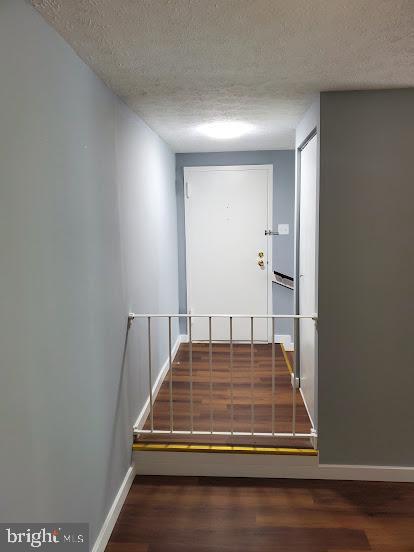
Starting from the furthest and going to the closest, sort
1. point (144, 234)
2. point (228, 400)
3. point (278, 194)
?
point (278, 194) → point (228, 400) → point (144, 234)

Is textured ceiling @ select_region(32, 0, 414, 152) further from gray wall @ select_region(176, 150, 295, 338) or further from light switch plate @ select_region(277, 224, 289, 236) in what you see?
light switch plate @ select_region(277, 224, 289, 236)

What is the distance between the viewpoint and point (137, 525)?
2273 millimetres

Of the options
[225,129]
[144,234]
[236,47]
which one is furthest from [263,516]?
[225,129]

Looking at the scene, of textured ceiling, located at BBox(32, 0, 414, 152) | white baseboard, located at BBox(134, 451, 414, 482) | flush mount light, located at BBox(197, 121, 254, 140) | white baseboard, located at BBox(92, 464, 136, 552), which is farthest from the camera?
flush mount light, located at BBox(197, 121, 254, 140)

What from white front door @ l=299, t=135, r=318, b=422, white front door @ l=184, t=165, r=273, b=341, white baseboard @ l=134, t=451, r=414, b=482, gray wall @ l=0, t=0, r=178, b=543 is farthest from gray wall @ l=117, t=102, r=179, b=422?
white front door @ l=299, t=135, r=318, b=422

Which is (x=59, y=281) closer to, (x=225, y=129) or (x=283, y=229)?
(x=225, y=129)

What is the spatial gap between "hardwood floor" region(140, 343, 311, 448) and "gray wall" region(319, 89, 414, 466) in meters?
0.38

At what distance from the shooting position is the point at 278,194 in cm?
480

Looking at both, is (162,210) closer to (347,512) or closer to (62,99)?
(62,99)

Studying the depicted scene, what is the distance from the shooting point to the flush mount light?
325 cm

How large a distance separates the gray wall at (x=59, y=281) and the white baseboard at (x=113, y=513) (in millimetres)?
57

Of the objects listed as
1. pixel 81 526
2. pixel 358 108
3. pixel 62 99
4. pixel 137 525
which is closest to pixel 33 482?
pixel 81 526

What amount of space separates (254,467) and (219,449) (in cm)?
24

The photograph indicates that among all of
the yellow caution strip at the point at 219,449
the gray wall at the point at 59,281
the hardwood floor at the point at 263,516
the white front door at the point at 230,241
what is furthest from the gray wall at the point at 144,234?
the hardwood floor at the point at 263,516
